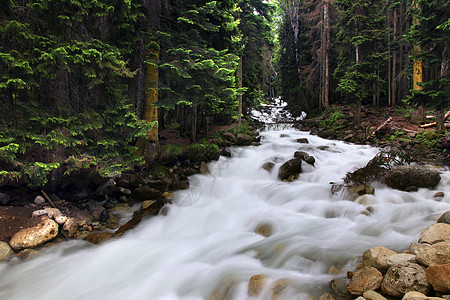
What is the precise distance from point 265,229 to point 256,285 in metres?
2.52

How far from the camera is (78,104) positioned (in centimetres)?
658

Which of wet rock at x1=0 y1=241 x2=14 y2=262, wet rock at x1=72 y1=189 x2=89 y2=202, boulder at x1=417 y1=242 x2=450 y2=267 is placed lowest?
wet rock at x1=0 y1=241 x2=14 y2=262

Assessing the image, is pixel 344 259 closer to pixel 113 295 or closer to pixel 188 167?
pixel 113 295

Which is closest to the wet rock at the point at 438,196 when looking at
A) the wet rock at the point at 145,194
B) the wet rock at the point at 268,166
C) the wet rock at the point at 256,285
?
the wet rock at the point at 268,166

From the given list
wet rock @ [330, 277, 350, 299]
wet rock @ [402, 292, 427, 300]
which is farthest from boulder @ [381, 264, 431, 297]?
wet rock @ [330, 277, 350, 299]

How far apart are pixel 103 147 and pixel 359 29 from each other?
16.6 metres

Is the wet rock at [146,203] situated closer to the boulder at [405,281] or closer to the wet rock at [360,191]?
the wet rock at [360,191]

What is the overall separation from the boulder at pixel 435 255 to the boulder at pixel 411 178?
442 cm

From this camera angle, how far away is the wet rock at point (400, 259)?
129 inches

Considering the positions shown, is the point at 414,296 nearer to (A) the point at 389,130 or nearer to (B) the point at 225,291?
(B) the point at 225,291

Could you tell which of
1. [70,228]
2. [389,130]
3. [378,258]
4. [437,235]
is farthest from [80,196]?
[389,130]

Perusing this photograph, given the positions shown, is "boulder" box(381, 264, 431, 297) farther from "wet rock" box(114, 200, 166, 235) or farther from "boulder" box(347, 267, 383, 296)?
"wet rock" box(114, 200, 166, 235)

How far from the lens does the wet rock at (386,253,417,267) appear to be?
328 centimetres

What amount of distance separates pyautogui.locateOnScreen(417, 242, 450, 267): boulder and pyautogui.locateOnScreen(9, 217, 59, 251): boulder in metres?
7.04
